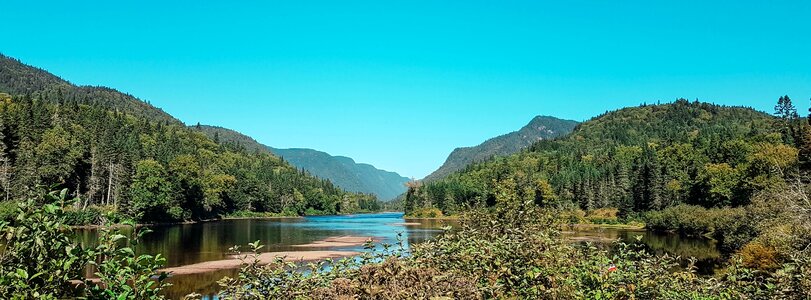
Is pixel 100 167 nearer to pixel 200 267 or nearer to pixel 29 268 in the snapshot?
pixel 200 267

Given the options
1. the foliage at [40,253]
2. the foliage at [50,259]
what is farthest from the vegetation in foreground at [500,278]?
the foliage at [40,253]

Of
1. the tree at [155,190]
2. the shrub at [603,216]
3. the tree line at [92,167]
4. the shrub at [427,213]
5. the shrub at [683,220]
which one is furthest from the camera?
the shrub at [427,213]

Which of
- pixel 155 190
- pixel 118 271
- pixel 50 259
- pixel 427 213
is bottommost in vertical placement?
pixel 427 213

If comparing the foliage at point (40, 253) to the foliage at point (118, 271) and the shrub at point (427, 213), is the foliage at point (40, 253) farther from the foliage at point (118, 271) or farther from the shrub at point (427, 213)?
the shrub at point (427, 213)

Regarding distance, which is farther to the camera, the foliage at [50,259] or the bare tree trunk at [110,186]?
the bare tree trunk at [110,186]

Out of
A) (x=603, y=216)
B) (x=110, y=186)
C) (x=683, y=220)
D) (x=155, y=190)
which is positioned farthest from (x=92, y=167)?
(x=603, y=216)

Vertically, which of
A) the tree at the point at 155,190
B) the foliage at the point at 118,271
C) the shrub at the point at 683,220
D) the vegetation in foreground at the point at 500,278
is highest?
the tree at the point at 155,190

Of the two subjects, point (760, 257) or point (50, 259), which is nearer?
point (50, 259)

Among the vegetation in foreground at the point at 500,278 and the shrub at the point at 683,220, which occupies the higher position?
the vegetation in foreground at the point at 500,278

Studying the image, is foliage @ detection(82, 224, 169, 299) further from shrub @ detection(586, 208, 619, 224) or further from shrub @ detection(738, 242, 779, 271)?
shrub @ detection(586, 208, 619, 224)

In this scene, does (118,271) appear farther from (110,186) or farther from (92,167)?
(110,186)

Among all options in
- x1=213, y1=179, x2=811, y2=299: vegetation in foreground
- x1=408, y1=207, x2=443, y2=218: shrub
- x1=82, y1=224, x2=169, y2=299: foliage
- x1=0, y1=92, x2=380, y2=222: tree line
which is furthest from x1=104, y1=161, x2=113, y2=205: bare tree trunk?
x1=82, y1=224, x2=169, y2=299: foliage

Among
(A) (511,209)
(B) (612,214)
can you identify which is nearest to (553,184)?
(B) (612,214)

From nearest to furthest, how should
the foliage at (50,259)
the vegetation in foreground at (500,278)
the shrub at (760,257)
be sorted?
the foliage at (50,259)
the vegetation in foreground at (500,278)
the shrub at (760,257)
